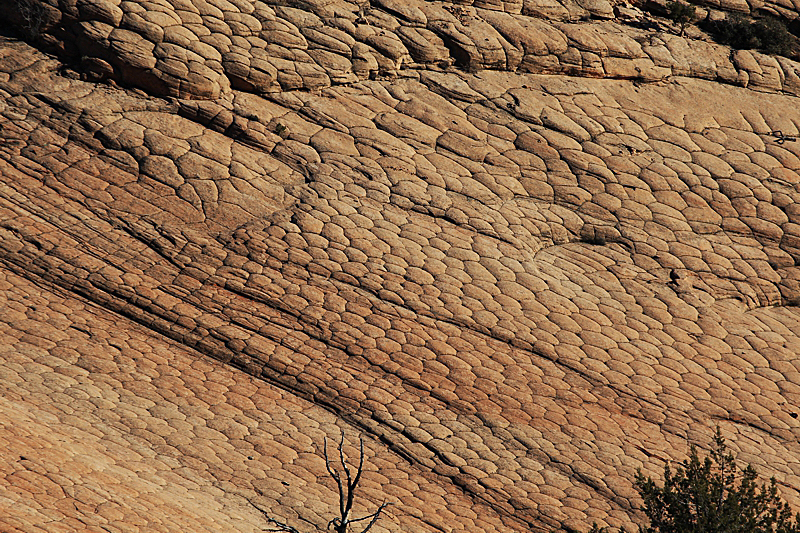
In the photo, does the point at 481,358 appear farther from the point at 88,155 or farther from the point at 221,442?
the point at 88,155

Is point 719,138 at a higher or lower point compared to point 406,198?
higher

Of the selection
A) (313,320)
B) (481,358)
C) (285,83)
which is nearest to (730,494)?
(481,358)

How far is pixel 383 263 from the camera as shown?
28.4 ft

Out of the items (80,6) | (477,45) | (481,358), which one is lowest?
(481,358)

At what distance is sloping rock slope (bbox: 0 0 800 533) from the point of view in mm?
7109

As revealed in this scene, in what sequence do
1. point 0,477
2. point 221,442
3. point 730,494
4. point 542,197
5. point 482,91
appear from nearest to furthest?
1. point 0,477
2. point 730,494
3. point 221,442
4. point 542,197
5. point 482,91

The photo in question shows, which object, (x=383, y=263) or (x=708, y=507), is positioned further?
(x=383, y=263)

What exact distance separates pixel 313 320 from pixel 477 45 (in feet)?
14.6

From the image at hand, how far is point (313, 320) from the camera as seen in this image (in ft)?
26.8

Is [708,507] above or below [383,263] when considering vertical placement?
above

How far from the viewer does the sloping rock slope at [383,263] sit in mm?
7109

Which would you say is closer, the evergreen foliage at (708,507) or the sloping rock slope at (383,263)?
the evergreen foliage at (708,507)

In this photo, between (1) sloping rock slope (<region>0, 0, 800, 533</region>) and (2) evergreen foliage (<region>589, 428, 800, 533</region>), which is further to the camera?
(1) sloping rock slope (<region>0, 0, 800, 533</region>)

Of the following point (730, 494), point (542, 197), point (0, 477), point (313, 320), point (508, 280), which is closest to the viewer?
point (0, 477)
